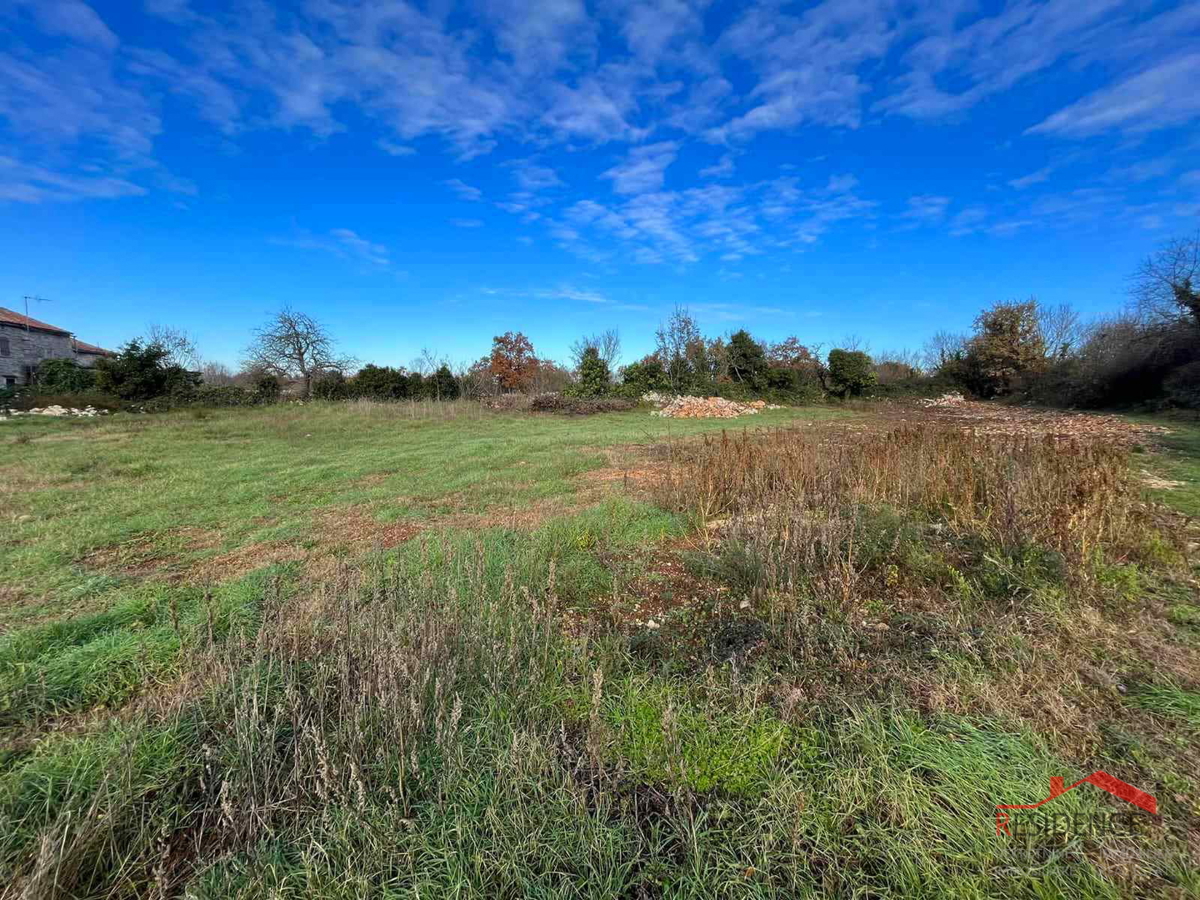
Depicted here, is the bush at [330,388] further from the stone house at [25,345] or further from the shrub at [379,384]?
the stone house at [25,345]

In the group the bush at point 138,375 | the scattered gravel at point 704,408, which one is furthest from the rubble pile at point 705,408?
the bush at point 138,375

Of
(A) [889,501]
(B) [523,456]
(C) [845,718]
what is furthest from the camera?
(B) [523,456]

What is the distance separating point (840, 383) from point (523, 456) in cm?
2142

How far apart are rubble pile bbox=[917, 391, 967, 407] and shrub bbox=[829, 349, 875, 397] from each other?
2.77 m

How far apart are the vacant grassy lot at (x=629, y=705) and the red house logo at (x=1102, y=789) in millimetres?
33

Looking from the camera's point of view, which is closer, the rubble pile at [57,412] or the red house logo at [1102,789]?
the red house logo at [1102,789]

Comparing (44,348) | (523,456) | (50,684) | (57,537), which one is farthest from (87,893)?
(44,348)

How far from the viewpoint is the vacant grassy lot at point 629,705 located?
1.47 m

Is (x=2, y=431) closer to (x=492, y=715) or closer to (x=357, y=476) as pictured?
(x=357, y=476)

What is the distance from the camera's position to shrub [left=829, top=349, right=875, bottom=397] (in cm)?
2467

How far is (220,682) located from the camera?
6.81 feet

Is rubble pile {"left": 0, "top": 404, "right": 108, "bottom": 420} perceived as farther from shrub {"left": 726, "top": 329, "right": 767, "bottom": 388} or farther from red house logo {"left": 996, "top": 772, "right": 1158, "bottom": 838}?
shrub {"left": 726, "top": 329, "right": 767, "bottom": 388}

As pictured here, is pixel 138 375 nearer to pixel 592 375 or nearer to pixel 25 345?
pixel 592 375

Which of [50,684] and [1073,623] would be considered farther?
[1073,623]
